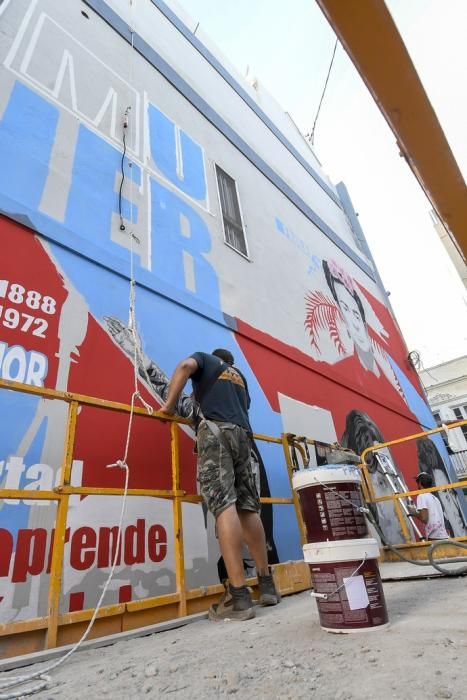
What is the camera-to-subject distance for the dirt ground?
93 centimetres

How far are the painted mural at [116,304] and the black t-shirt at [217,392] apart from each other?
27.6 inches

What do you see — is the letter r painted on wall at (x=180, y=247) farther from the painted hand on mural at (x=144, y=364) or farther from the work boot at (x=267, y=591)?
the work boot at (x=267, y=591)

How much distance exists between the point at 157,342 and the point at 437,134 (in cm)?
256

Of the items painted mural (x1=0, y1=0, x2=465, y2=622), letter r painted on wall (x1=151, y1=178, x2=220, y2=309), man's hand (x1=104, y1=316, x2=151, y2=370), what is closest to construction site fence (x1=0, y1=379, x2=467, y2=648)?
painted mural (x1=0, y1=0, x2=465, y2=622)

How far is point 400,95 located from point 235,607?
3.12 m

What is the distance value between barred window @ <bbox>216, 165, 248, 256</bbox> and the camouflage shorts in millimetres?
3335

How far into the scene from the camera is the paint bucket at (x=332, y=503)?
5.22ft

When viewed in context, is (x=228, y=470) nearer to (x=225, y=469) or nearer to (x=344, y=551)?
(x=225, y=469)

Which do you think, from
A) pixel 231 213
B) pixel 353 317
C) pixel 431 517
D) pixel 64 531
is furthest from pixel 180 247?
pixel 353 317

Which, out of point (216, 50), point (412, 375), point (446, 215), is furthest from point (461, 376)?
point (446, 215)

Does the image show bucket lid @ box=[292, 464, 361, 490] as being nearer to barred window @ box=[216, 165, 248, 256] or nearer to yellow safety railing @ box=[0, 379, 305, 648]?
yellow safety railing @ box=[0, 379, 305, 648]

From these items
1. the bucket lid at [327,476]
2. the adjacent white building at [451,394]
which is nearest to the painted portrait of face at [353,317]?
the bucket lid at [327,476]

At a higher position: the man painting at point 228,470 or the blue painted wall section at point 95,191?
the blue painted wall section at point 95,191

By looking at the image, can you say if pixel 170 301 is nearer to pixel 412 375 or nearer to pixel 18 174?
pixel 18 174
